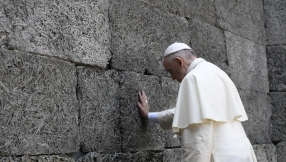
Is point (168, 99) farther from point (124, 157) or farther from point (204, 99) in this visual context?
point (204, 99)

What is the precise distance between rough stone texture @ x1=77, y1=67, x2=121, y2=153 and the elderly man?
624mm

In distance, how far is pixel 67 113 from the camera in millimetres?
3887

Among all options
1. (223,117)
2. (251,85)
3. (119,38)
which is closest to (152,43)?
(119,38)

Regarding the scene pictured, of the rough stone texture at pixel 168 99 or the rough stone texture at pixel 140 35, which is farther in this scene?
the rough stone texture at pixel 168 99

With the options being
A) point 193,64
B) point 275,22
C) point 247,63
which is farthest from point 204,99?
point 275,22

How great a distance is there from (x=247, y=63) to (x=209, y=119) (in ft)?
10.2

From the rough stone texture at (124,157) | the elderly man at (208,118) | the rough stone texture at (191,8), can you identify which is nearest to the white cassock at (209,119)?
the elderly man at (208,118)

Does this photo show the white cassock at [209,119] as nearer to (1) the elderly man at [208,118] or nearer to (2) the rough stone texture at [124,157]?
(1) the elderly man at [208,118]

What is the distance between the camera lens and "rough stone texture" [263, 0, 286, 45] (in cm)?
711

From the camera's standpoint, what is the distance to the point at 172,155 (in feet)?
16.4

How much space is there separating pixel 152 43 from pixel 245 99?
1.99 metres

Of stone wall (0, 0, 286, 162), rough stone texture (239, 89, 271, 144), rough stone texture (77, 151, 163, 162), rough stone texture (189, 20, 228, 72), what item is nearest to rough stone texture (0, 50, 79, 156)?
stone wall (0, 0, 286, 162)

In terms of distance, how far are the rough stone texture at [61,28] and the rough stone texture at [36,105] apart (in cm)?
9

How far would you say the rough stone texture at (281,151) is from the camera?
270 inches
